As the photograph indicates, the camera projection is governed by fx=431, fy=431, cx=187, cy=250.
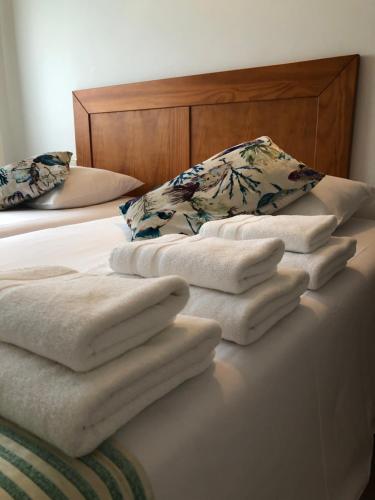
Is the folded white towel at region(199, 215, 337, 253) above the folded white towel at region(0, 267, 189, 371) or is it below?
below

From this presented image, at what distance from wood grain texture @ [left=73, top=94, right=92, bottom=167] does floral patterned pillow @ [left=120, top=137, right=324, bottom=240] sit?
1.14m

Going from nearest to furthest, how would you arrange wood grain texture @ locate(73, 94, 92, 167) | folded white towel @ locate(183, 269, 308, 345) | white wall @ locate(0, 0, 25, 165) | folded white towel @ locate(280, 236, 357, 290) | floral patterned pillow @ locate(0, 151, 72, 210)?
folded white towel @ locate(183, 269, 308, 345) < folded white towel @ locate(280, 236, 357, 290) < floral patterned pillow @ locate(0, 151, 72, 210) < wood grain texture @ locate(73, 94, 92, 167) < white wall @ locate(0, 0, 25, 165)

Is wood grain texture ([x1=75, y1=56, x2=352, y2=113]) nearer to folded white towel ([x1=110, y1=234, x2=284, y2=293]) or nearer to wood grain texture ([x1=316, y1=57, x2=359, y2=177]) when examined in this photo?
wood grain texture ([x1=316, y1=57, x2=359, y2=177])

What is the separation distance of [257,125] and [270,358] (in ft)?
4.08

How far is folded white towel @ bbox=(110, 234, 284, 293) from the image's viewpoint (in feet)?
2.22

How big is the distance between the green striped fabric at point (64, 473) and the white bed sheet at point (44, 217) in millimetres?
1154

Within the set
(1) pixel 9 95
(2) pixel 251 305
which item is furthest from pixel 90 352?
(1) pixel 9 95

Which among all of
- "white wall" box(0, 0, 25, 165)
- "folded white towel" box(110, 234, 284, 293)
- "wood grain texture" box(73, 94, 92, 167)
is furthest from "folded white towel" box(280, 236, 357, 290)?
"white wall" box(0, 0, 25, 165)

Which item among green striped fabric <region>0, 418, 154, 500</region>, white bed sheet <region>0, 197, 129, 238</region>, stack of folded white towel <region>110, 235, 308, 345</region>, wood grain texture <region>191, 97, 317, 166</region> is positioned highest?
wood grain texture <region>191, 97, 317, 166</region>

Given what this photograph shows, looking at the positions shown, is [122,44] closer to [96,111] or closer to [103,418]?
→ [96,111]

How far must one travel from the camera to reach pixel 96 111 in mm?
2221

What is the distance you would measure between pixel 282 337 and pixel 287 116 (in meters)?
1.14

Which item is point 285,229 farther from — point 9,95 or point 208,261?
point 9,95

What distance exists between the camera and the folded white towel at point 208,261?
0.68 meters
